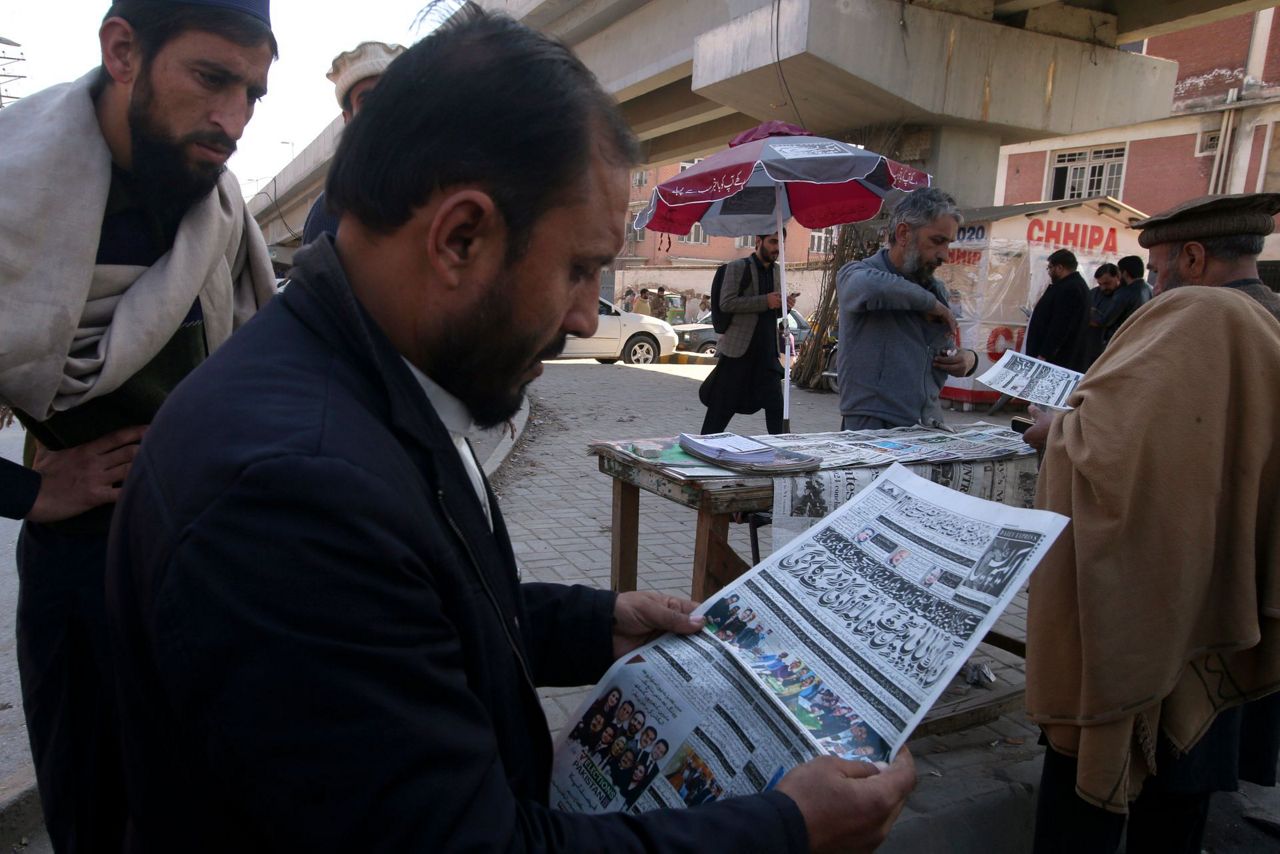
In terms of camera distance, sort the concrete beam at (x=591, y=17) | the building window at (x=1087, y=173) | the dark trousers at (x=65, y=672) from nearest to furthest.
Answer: the dark trousers at (x=65, y=672)
the concrete beam at (x=591, y=17)
the building window at (x=1087, y=173)

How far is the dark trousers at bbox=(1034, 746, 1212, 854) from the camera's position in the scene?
2.02 m

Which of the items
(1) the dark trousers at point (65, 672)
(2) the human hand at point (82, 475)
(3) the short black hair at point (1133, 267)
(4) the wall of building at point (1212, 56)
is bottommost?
(1) the dark trousers at point (65, 672)

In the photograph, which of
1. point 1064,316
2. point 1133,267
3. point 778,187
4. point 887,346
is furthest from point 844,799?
point 1133,267

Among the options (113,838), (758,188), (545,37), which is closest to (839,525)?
(545,37)

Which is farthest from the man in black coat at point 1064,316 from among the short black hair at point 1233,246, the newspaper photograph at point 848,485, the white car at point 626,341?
the white car at point 626,341

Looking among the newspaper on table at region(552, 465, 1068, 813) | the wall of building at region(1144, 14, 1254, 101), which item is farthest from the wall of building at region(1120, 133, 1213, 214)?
the newspaper on table at region(552, 465, 1068, 813)

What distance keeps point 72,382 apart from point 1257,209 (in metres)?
2.64

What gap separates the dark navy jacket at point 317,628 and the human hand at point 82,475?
0.64 metres

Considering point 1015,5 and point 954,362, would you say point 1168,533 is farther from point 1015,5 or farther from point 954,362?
point 1015,5

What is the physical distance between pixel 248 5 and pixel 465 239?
92cm

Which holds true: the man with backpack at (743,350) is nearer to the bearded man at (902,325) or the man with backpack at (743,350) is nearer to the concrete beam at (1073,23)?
the bearded man at (902,325)

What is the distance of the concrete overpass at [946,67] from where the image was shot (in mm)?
9516

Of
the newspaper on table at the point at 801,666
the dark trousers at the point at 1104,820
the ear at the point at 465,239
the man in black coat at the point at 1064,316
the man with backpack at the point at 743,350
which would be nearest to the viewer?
the ear at the point at 465,239

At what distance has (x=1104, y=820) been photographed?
2.01 meters
